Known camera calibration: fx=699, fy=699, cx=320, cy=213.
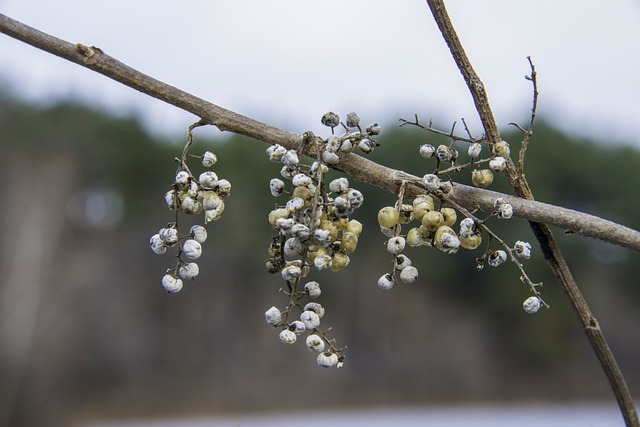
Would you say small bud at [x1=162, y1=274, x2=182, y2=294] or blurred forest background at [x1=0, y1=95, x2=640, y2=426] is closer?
small bud at [x1=162, y1=274, x2=182, y2=294]

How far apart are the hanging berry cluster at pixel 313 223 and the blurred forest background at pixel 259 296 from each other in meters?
7.33

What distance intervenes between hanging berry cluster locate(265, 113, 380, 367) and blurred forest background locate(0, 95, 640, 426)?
24.1 ft

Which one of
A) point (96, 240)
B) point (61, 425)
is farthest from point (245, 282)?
point (61, 425)

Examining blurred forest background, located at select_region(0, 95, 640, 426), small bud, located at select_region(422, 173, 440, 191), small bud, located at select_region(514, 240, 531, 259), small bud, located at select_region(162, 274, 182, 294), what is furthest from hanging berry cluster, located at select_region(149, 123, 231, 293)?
blurred forest background, located at select_region(0, 95, 640, 426)

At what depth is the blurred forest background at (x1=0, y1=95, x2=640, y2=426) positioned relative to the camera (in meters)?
8.34

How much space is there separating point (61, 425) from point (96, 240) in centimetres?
237

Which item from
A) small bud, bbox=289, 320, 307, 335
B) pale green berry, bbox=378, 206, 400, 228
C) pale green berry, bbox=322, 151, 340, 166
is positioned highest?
pale green berry, bbox=322, 151, 340, 166

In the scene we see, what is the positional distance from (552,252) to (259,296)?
8706 millimetres

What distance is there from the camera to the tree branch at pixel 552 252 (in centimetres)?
77

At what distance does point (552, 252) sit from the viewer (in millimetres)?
802

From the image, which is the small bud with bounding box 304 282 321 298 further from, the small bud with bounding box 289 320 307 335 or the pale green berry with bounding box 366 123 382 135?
the pale green berry with bounding box 366 123 382 135

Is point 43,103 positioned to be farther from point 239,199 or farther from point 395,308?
point 395,308

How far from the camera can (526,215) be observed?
0.72 m

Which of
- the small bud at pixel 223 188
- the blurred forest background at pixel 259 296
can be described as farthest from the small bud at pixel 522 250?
the blurred forest background at pixel 259 296
